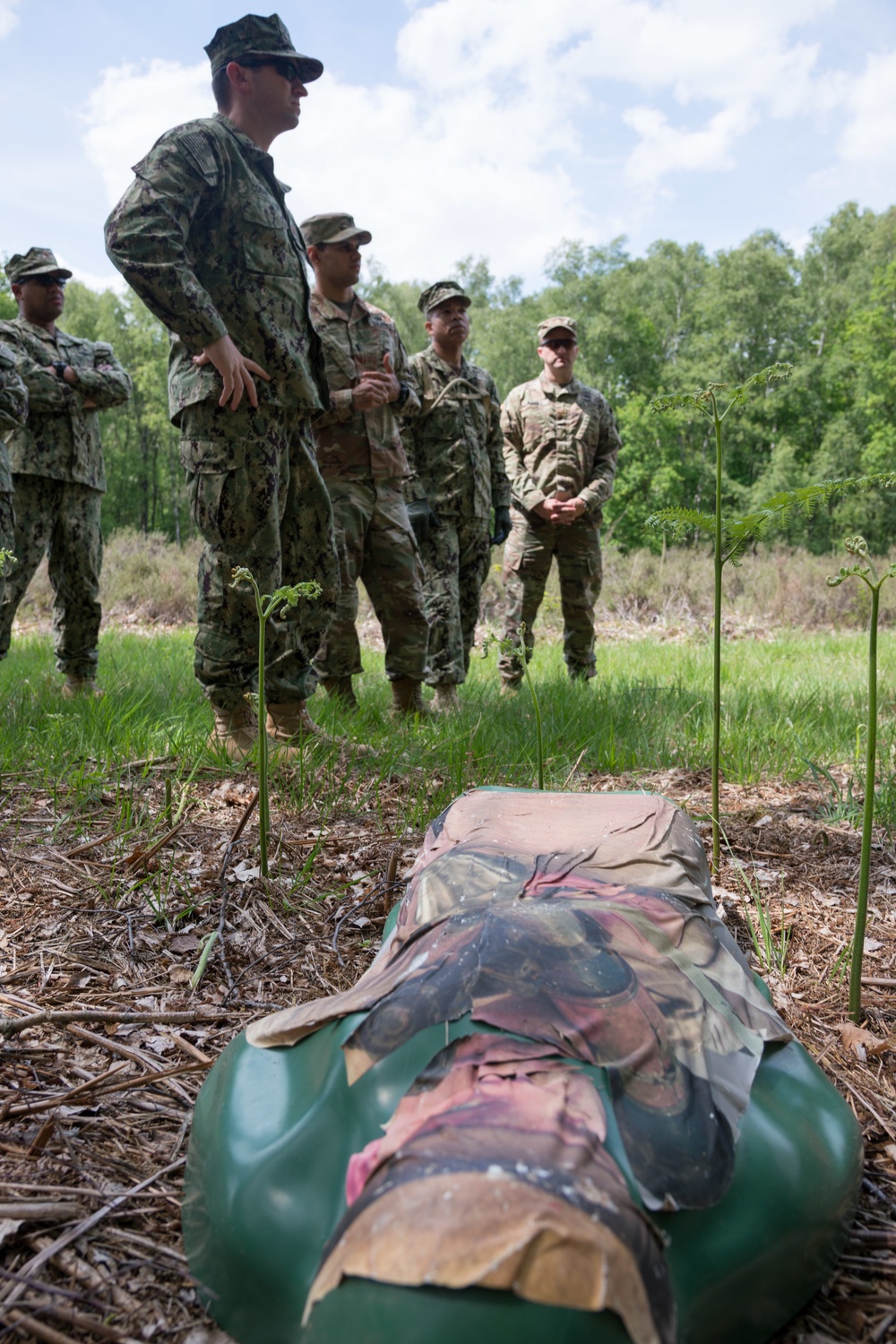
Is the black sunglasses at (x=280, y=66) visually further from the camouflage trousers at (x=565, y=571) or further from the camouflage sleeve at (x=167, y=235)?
the camouflage trousers at (x=565, y=571)

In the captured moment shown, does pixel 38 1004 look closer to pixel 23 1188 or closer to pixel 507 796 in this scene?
pixel 23 1188

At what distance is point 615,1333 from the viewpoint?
0.71m

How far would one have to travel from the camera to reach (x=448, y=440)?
567 cm

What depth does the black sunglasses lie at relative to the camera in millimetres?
3078

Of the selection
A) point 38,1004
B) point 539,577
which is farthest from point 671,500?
point 38,1004

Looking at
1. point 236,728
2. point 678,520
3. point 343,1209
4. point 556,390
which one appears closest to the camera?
point 343,1209

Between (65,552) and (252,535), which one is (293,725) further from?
(65,552)

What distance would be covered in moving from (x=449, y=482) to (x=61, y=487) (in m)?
2.36

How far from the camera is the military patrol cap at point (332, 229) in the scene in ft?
14.2

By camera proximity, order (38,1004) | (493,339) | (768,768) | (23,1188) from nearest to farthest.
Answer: (23,1188) < (38,1004) < (768,768) < (493,339)

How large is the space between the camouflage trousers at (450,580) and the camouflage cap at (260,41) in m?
2.87

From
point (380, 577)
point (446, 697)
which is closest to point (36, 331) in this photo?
point (380, 577)

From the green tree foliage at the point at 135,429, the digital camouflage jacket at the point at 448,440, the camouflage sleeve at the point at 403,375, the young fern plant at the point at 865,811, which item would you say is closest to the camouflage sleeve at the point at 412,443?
the digital camouflage jacket at the point at 448,440

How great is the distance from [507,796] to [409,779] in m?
1.20
